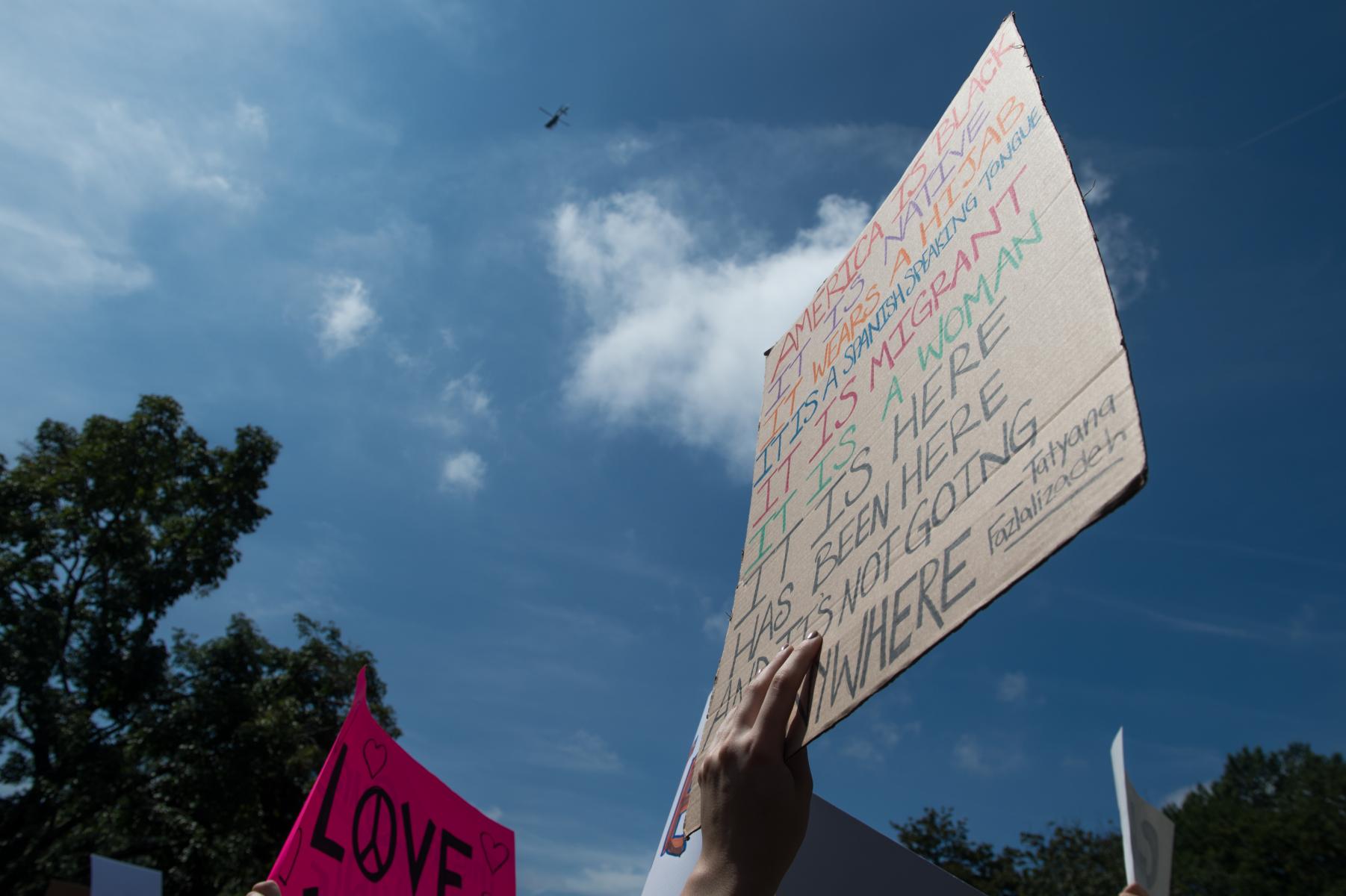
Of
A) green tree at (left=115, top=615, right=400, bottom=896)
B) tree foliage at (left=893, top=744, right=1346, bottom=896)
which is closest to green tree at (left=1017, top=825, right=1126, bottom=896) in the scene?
tree foliage at (left=893, top=744, right=1346, bottom=896)

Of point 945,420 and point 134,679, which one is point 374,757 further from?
point 134,679

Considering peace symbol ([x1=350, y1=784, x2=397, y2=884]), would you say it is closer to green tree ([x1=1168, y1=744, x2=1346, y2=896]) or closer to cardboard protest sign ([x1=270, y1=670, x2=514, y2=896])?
cardboard protest sign ([x1=270, y1=670, x2=514, y2=896])

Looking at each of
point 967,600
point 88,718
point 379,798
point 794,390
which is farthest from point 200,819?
point 967,600

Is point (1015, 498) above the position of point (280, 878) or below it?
above

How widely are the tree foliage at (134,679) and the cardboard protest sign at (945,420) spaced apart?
14.6 meters

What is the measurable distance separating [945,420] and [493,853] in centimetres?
347

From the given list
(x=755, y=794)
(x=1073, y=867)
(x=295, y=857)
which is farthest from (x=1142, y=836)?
(x=1073, y=867)

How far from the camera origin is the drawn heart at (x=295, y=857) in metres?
2.85

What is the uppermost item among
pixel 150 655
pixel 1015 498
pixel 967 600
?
pixel 150 655

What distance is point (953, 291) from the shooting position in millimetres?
1680

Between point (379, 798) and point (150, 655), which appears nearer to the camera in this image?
point (379, 798)

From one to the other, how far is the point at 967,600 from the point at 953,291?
0.74 metres

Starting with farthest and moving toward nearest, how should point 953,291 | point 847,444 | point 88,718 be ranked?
point 88,718 → point 847,444 → point 953,291

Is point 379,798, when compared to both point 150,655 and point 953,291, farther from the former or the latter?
point 150,655
